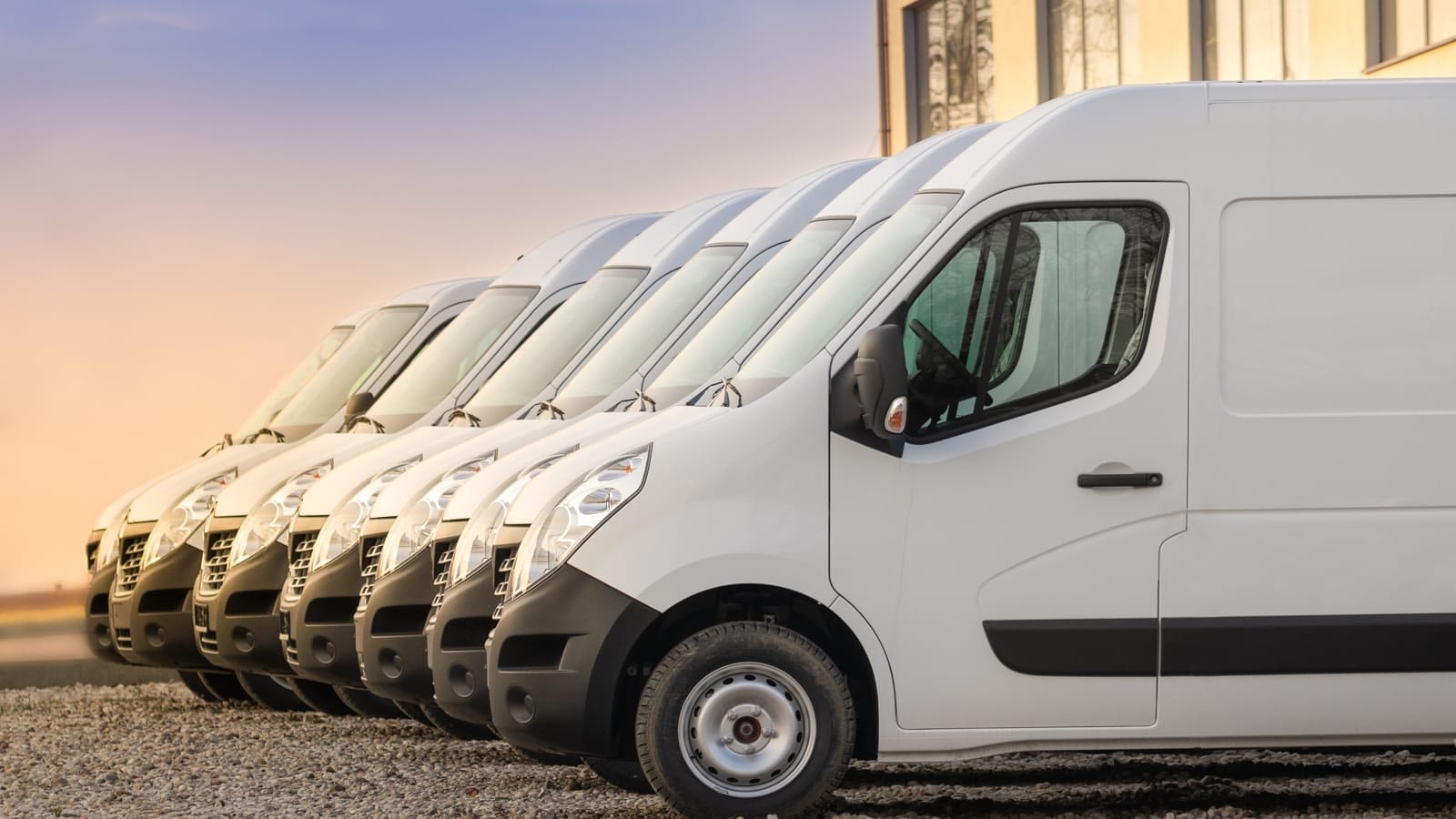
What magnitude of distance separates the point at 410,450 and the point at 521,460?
2.43m

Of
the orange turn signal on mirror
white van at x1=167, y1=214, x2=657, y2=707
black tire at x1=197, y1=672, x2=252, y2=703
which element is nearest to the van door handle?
the orange turn signal on mirror

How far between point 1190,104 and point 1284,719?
2.12m

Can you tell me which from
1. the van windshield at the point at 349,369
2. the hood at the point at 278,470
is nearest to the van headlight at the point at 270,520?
the hood at the point at 278,470

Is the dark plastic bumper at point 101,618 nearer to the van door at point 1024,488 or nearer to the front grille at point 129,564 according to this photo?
the front grille at point 129,564

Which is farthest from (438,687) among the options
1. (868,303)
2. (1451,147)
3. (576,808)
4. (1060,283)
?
(1451,147)

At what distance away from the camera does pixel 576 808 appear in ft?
28.5

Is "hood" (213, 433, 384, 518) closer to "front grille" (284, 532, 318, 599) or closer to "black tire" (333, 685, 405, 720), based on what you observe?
"front grille" (284, 532, 318, 599)

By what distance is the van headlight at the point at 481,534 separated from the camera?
27.4 feet

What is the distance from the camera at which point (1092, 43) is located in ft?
80.5

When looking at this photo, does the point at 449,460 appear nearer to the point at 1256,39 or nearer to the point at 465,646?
the point at 465,646

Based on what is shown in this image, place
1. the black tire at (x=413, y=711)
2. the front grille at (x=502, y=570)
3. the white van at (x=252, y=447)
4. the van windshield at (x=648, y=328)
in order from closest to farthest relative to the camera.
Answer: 1. the front grille at (x=502, y=570)
2. the van windshield at (x=648, y=328)
3. the black tire at (x=413, y=711)
4. the white van at (x=252, y=447)

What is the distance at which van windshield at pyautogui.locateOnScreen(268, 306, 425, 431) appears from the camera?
14.0 metres

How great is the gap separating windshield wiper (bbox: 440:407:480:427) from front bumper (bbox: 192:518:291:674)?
3.64 feet

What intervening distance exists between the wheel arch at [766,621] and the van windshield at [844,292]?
756 millimetres
